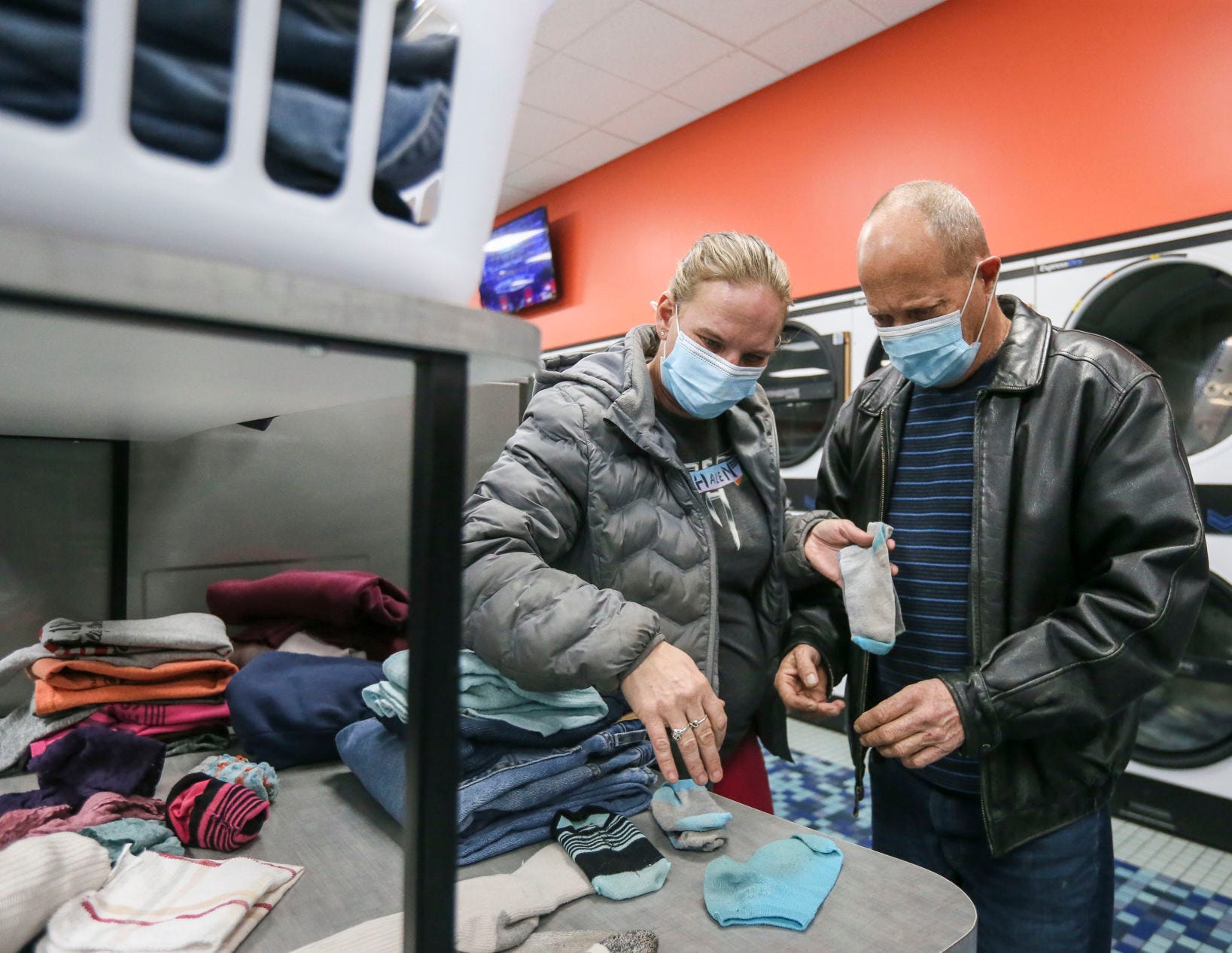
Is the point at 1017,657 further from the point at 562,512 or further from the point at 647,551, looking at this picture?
the point at 562,512

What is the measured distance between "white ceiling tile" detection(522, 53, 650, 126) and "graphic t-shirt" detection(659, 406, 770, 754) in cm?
287

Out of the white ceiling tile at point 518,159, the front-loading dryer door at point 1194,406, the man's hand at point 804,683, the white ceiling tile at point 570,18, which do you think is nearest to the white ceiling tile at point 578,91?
the white ceiling tile at point 570,18

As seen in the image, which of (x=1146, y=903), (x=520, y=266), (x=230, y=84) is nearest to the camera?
(x=230, y=84)

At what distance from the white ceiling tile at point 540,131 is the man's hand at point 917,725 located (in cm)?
362

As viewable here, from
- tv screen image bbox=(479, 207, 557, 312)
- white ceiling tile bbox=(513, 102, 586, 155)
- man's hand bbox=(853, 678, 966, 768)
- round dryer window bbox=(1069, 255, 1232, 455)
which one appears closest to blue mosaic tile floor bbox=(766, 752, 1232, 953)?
man's hand bbox=(853, 678, 966, 768)

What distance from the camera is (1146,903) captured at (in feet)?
6.31

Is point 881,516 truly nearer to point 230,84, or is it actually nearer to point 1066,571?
point 1066,571

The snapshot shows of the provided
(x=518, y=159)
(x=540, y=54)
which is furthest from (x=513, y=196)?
(x=540, y=54)

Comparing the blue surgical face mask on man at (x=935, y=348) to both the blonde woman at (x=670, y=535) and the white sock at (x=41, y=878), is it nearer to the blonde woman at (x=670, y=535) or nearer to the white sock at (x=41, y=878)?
the blonde woman at (x=670, y=535)

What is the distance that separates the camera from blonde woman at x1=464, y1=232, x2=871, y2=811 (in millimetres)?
824

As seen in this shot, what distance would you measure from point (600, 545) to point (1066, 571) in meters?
0.76

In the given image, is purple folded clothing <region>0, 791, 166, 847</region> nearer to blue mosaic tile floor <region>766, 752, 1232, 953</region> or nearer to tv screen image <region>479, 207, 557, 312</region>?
blue mosaic tile floor <region>766, 752, 1232, 953</region>

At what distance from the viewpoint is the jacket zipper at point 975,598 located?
1123mm

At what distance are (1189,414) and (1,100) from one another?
2.88m
